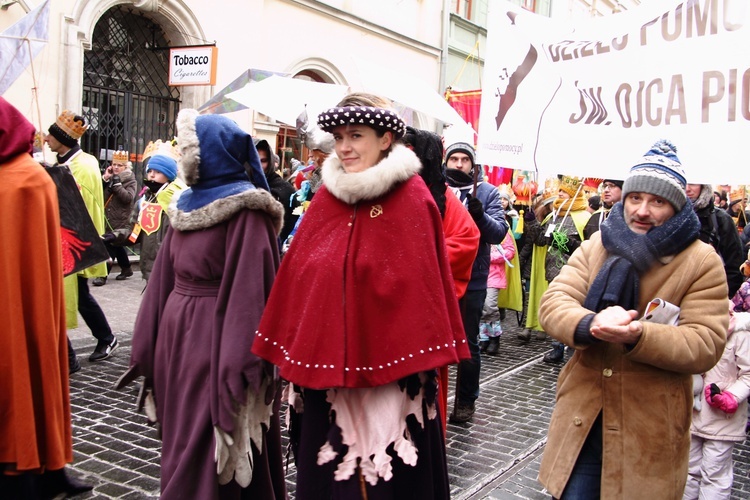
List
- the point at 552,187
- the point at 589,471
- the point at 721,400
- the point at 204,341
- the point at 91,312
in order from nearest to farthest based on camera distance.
→ the point at 589,471, the point at 204,341, the point at 721,400, the point at 91,312, the point at 552,187

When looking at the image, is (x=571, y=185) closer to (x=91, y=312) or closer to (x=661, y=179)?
(x=91, y=312)

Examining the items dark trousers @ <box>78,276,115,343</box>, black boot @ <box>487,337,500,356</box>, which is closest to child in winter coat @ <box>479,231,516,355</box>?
black boot @ <box>487,337,500,356</box>

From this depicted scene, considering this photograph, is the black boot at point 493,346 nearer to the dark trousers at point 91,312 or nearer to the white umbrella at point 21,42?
the dark trousers at point 91,312

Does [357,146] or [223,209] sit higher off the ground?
[357,146]

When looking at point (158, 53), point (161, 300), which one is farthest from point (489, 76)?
point (158, 53)

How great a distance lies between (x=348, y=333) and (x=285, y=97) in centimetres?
570

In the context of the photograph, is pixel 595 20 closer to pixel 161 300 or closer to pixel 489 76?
pixel 489 76

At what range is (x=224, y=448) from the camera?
10.5ft

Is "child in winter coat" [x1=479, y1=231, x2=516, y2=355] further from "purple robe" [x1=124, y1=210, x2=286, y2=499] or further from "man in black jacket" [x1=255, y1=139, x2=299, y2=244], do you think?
"purple robe" [x1=124, y1=210, x2=286, y2=499]

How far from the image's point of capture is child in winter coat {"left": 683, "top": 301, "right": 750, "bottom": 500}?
4.11 meters

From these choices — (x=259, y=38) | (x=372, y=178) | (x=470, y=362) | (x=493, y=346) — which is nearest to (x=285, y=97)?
(x=493, y=346)

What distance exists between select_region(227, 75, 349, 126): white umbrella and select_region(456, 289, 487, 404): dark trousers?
278 centimetres

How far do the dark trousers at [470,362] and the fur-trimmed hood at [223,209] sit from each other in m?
2.52

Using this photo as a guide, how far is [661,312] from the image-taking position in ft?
8.80
